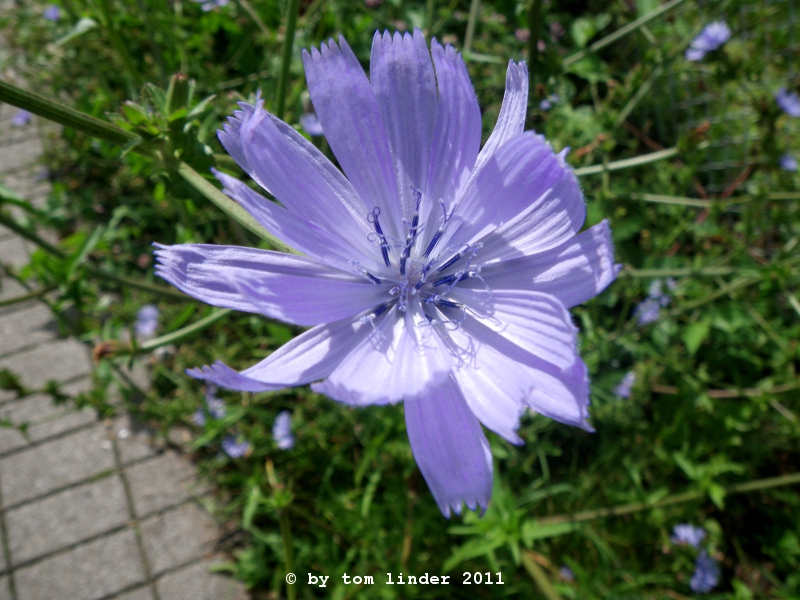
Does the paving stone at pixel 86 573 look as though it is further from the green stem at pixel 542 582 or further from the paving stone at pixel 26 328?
the green stem at pixel 542 582

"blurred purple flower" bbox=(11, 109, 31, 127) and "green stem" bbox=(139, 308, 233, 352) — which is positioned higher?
"blurred purple flower" bbox=(11, 109, 31, 127)

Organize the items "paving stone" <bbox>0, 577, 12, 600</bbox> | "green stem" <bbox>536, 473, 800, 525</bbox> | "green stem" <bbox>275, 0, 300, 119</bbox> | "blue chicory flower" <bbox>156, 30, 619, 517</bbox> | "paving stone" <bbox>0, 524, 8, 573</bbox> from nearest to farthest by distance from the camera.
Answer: "blue chicory flower" <bbox>156, 30, 619, 517</bbox> < "green stem" <bbox>275, 0, 300, 119</bbox> < "green stem" <bbox>536, 473, 800, 525</bbox> < "paving stone" <bbox>0, 577, 12, 600</bbox> < "paving stone" <bbox>0, 524, 8, 573</bbox>

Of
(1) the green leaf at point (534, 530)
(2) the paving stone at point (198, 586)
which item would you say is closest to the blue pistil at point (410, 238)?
(1) the green leaf at point (534, 530)

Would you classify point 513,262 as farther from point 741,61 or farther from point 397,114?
point 741,61

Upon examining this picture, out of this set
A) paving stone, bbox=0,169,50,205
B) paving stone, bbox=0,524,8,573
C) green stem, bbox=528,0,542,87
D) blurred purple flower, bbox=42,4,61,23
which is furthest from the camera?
paving stone, bbox=0,169,50,205

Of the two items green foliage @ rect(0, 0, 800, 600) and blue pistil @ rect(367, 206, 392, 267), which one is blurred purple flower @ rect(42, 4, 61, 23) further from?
blue pistil @ rect(367, 206, 392, 267)

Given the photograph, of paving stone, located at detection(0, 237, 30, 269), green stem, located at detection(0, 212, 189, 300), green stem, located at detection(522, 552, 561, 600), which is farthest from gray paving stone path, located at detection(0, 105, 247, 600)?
green stem, located at detection(522, 552, 561, 600)

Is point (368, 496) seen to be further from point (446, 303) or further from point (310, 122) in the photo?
point (310, 122)
